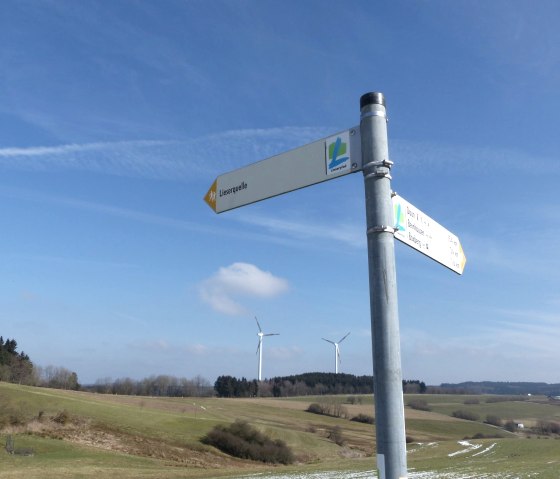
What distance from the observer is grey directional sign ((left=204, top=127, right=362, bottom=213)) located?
4.12 m

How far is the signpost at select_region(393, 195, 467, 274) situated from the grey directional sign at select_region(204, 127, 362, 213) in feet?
1.63

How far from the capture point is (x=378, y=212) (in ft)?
12.5

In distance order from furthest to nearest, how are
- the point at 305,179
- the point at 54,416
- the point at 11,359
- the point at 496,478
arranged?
Answer: the point at 11,359 < the point at 54,416 < the point at 496,478 < the point at 305,179

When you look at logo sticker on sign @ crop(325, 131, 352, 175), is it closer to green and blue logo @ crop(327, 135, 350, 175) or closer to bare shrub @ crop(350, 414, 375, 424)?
green and blue logo @ crop(327, 135, 350, 175)

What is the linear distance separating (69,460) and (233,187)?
45.8 meters

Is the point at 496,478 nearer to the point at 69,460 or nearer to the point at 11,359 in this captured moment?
the point at 69,460

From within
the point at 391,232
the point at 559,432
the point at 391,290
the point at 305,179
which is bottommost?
the point at 559,432

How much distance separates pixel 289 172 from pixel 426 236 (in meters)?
1.27

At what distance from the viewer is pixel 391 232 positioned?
12.5 feet

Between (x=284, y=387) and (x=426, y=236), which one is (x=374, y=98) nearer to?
(x=426, y=236)

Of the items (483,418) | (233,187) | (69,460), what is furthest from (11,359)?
(233,187)

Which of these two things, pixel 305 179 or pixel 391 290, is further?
pixel 305 179

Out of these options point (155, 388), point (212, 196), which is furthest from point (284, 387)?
point (212, 196)

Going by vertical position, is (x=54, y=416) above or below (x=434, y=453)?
above
